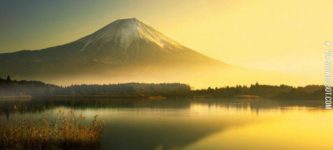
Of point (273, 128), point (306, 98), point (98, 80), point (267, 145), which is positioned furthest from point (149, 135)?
point (98, 80)

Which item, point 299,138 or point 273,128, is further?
point 273,128

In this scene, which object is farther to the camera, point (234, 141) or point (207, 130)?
point (207, 130)

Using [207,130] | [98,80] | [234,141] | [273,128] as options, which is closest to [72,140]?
[234,141]

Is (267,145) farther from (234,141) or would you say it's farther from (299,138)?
(299,138)

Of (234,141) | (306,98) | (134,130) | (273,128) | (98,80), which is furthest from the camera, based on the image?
(98,80)

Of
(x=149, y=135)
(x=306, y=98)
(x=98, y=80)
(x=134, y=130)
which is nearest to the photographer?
(x=149, y=135)

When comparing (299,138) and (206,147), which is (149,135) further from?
(299,138)

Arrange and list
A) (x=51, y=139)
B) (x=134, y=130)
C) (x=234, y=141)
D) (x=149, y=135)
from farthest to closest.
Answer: (x=134, y=130), (x=149, y=135), (x=234, y=141), (x=51, y=139)

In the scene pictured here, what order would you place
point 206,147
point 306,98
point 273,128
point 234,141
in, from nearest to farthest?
point 206,147 < point 234,141 < point 273,128 < point 306,98
